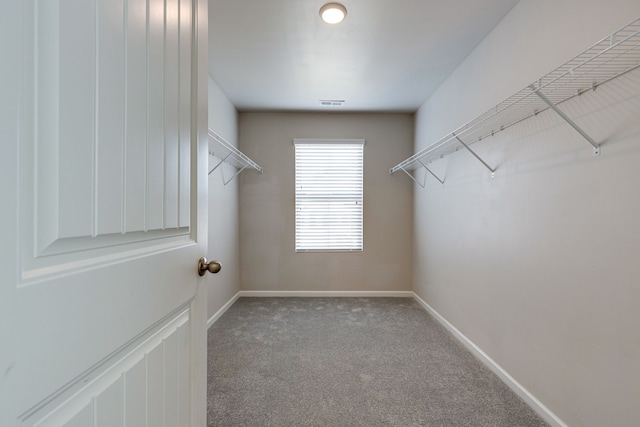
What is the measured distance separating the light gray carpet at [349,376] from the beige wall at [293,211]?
82cm

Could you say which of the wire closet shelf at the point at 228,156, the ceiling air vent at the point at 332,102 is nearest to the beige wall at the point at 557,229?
the ceiling air vent at the point at 332,102

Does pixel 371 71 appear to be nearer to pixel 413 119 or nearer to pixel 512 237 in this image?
pixel 413 119

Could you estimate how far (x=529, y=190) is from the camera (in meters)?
1.75

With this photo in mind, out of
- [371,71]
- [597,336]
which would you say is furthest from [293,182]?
[597,336]

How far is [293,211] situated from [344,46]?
Result: 208 cm

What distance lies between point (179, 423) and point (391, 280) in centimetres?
336

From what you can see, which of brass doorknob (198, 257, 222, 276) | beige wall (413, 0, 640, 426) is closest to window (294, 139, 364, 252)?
beige wall (413, 0, 640, 426)

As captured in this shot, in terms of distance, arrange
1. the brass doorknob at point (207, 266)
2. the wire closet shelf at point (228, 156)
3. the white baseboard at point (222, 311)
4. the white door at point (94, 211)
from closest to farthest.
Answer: the white door at point (94, 211), the brass doorknob at point (207, 266), the wire closet shelf at point (228, 156), the white baseboard at point (222, 311)

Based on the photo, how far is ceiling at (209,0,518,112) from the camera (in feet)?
6.35

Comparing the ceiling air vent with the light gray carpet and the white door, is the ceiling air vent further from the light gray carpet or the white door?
the white door

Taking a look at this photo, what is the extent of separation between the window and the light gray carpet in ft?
3.56

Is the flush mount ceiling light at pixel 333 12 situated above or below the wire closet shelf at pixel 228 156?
above

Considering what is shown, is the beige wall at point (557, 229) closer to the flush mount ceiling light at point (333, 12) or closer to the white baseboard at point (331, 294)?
the flush mount ceiling light at point (333, 12)

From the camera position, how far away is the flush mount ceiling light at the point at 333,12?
1.89 meters
